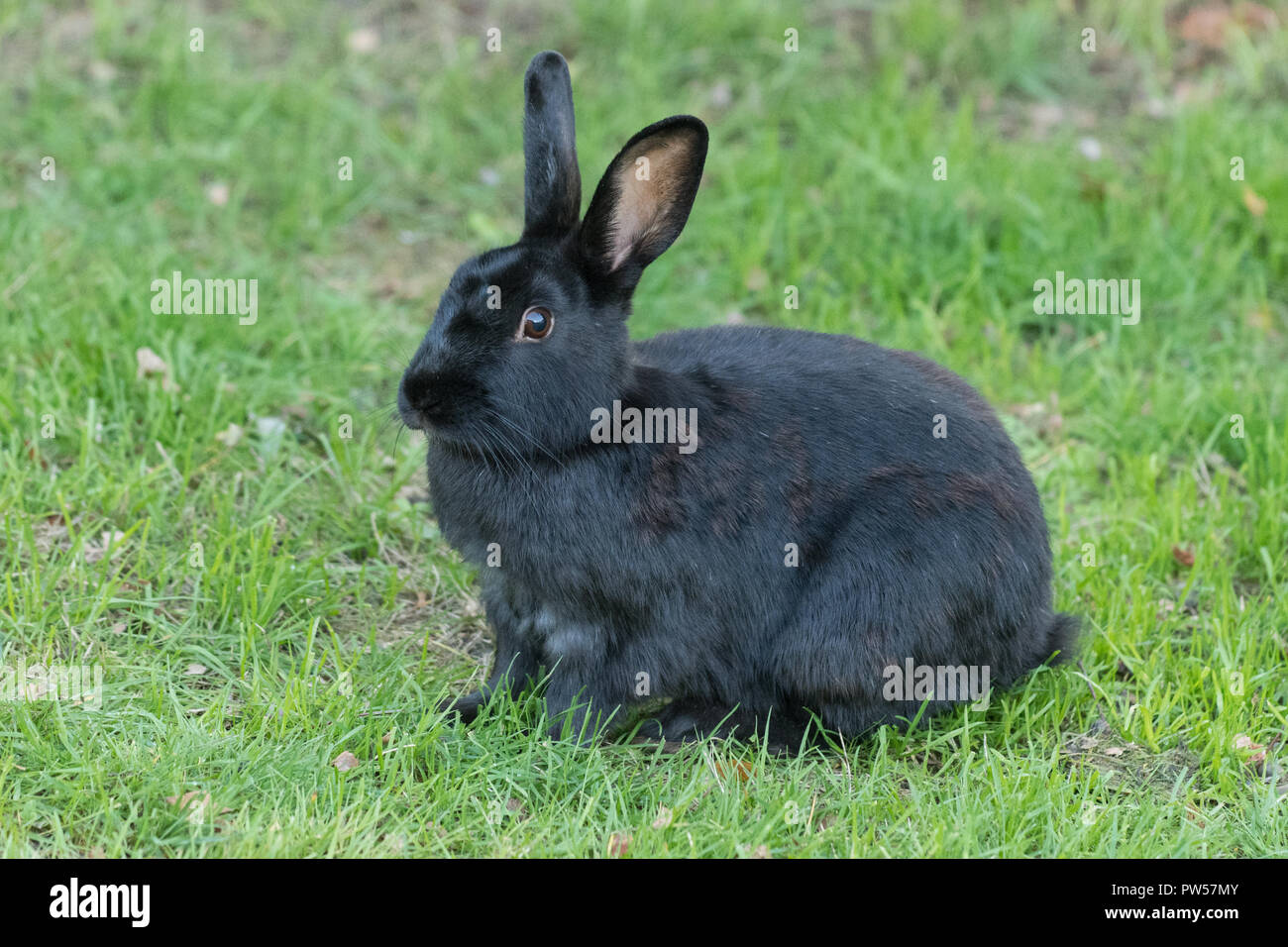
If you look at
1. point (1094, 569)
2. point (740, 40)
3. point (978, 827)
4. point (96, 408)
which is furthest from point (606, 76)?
point (978, 827)

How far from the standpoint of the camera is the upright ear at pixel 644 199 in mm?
4133

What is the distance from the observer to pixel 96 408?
544cm

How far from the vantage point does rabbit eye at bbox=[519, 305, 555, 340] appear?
13.5 feet

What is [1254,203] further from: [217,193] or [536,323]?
[217,193]

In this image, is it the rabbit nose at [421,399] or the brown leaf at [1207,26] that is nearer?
the rabbit nose at [421,399]

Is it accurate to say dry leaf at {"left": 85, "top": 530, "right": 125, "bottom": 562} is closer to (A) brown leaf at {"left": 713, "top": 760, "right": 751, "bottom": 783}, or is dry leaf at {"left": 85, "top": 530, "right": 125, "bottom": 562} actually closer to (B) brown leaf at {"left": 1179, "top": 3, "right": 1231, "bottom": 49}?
(A) brown leaf at {"left": 713, "top": 760, "right": 751, "bottom": 783}

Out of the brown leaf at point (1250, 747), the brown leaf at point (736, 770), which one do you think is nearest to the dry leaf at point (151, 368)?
the brown leaf at point (736, 770)

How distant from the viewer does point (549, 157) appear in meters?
4.25

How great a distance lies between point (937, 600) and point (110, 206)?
4352 mm

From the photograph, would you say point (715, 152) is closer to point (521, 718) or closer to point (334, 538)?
point (334, 538)

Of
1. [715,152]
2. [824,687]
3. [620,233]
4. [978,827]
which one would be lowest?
[978,827]

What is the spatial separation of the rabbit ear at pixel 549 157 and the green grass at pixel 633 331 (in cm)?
142

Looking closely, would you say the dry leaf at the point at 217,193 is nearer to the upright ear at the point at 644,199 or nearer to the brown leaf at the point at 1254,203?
the upright ear at the point at 644,199

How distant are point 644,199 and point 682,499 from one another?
85 centimetres
